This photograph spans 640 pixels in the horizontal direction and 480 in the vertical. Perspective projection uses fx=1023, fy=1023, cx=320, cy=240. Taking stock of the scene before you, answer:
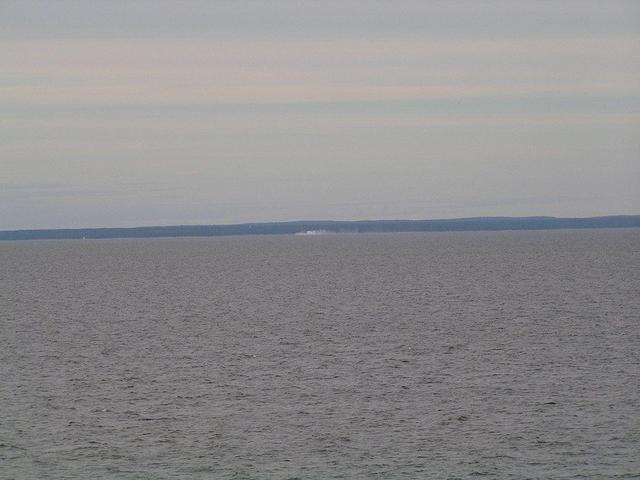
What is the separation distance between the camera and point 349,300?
52219mm

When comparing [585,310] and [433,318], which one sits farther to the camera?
[585,310]

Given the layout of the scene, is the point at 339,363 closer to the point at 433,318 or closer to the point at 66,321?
the point at 433,318

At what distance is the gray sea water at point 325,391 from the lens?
56.9 ft

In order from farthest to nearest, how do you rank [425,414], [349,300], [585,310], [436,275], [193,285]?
[436,275], [193,285], [349,300], [585,310], [425,414]

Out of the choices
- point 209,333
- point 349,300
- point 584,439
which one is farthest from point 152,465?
point 349,300

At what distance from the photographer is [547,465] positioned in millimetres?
16750

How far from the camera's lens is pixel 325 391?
23547 mm

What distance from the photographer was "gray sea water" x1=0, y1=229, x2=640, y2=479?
1733 cm

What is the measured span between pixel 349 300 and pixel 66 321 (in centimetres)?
1553

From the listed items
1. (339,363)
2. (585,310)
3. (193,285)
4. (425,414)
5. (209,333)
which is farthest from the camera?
(193,285)

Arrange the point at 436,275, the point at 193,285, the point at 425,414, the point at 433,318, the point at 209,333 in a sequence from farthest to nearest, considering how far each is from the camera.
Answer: the point at 436,275 → the point at 193,285 → the point at 433,318 → the point at 209,333 → the point at 425,414

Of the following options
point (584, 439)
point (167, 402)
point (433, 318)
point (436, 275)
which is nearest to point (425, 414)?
point (584, 439)

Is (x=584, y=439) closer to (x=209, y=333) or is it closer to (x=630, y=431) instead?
(x=630, y=431)

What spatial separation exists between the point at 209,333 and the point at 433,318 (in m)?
9.33
